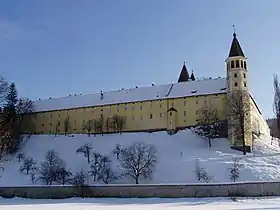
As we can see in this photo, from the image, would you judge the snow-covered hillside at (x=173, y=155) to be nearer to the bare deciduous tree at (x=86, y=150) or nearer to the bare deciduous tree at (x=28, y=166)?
the bare deciduous tree at (x=86, y=150)

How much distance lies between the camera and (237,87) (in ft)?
239

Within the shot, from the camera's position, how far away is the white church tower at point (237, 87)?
68.7 meters

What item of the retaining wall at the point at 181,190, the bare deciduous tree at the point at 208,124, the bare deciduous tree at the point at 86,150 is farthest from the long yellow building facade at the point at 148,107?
the retaining wall at the point at 181,190

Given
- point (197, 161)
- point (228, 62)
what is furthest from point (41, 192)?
point (228, 62)

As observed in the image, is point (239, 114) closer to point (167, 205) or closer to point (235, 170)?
point (235, 170)

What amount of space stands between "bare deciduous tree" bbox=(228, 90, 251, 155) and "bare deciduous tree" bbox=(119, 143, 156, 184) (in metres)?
13.3

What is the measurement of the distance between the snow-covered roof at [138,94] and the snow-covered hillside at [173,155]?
8.23 metres

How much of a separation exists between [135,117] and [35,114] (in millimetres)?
22408

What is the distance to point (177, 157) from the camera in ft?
208

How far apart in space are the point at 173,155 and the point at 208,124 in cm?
970

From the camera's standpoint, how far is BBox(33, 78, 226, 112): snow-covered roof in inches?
3137

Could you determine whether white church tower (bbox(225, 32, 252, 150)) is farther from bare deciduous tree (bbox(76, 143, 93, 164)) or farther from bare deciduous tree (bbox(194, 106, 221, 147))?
bare deciduous tree (bbox(76, 143, 93, 164))

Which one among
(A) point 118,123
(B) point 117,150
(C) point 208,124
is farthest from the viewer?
(A) point 118,123

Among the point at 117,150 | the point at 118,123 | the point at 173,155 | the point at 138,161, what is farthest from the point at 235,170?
the point at 118,123
